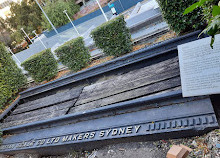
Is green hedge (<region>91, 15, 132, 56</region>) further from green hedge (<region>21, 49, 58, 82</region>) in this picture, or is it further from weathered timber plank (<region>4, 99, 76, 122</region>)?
green hedge (<region>21, 49, 58, 82</region>)

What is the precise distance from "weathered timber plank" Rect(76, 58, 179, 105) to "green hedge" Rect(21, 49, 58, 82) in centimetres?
437

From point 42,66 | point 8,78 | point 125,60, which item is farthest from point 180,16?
point 8,78

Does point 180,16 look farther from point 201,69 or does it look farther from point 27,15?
point 27,15

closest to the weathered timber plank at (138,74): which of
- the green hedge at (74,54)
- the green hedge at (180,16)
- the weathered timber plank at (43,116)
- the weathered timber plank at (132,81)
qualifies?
the weathered timber plank at (132,81)

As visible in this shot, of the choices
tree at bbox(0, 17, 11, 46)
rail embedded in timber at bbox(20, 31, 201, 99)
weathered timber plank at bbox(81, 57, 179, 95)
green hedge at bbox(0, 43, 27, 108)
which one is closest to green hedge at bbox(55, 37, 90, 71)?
rail embedded in timber at bbox(20, 31, 201, 99)

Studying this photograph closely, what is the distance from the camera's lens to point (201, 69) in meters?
2.62

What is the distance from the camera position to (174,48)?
429 centimetres

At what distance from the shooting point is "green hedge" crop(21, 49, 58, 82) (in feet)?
27.3

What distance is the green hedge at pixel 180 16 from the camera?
15.1ft

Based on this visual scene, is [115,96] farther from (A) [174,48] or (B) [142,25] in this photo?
(B) [142,25]

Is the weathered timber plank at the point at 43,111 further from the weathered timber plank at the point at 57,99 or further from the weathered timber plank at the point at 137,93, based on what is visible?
the weathered timber plank at the point at 137,93

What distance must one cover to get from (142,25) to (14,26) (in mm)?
38544

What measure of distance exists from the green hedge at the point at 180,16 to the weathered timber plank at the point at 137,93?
2.29 m

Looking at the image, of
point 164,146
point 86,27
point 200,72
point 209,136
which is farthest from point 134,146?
point 86,27
